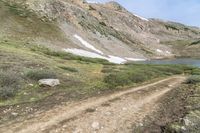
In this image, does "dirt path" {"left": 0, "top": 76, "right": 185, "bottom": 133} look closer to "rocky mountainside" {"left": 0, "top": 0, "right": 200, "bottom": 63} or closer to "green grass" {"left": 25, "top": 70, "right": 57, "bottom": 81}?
"green grass" {"left": 25, "top": 70, "right": 57, "bottom": 81}

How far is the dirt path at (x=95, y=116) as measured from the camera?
18984 millimetres

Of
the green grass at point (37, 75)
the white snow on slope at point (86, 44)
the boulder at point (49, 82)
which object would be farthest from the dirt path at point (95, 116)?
the white snow on slope at point (86, 44)

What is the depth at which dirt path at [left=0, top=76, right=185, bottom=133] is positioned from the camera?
18984 millimetres

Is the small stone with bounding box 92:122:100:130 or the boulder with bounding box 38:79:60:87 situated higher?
the small stone with bounding box 92:122:100:130

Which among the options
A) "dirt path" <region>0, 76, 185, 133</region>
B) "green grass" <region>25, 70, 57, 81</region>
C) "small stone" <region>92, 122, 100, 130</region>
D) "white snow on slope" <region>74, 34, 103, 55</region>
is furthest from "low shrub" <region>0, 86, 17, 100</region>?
"white snow on slope" <region>74, 34, 103, 55</region>

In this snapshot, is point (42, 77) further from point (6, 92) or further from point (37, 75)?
point (6, 92)

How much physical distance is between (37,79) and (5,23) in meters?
70.6

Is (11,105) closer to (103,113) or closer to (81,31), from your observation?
(103,113)

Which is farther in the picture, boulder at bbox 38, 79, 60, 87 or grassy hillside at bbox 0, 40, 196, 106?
boulder at bbox 38, 79, 60, 87

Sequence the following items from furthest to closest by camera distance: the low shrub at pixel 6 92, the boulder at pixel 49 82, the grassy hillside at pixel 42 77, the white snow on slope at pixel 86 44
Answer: the white snow on slope at pixel 86 44 → the boulder at pixel 49 82 → the grassy hillside at pixel 42 77 → the low shrub at pixel 6 92

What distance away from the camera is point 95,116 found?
70.2 ft

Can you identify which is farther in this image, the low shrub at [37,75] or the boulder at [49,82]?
the low shrub at [37,75]

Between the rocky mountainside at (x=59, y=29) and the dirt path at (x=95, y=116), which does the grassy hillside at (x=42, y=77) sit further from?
the rocky mountainside at (x=59, y=29)

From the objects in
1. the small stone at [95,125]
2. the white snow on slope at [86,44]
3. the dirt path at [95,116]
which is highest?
the small stone at [95,125]
